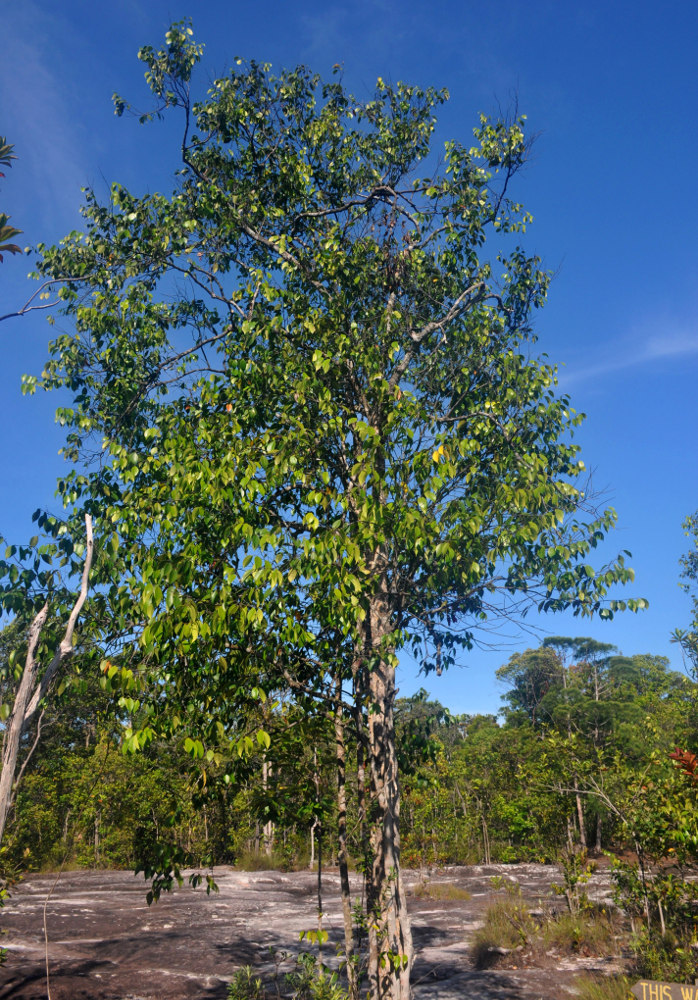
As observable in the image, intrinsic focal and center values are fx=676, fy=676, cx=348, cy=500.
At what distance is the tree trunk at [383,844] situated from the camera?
673 cm

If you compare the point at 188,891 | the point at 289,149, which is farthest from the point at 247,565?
the point at 188,891

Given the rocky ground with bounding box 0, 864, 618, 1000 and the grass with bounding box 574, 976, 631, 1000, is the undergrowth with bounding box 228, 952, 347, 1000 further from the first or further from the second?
the grass with bounding box 574, 976, 631, 1000

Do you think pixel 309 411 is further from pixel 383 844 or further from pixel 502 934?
pixel 502 934

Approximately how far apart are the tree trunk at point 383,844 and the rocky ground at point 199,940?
1822mm

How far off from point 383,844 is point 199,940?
314 inches

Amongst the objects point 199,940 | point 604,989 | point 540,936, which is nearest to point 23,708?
point 604,989

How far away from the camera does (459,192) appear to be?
10078 mm

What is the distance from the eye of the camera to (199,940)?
42.2 feet

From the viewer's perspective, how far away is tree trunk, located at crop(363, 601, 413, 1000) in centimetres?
673

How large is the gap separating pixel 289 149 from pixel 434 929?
1521 centimetres

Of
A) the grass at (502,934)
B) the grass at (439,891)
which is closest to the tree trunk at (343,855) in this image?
the grass at (502,934)

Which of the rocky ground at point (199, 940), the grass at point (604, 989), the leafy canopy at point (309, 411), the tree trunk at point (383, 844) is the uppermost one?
the leafy canopy at point (309, 411)

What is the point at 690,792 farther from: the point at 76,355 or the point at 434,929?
the point at 76,355

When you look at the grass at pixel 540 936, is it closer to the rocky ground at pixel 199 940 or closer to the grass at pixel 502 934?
the grass at pixel 502 934
